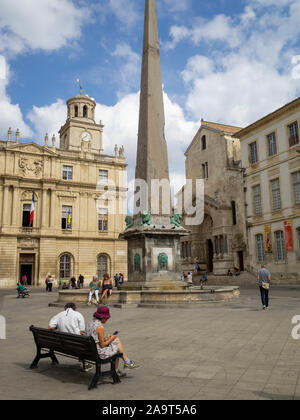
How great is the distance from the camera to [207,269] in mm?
35031

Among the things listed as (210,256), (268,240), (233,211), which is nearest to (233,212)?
(233,211)

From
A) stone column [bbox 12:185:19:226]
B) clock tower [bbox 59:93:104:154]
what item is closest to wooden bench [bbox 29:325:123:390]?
stone column [bbox 12:185:19:226]

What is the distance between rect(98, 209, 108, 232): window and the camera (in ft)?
129

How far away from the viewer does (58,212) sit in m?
37.5

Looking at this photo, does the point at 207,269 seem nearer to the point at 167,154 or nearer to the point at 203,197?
the point at 203,197

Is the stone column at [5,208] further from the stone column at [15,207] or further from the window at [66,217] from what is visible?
the window at [66,217]

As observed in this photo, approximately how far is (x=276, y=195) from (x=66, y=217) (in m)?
21.4

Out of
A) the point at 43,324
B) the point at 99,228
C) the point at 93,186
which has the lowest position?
the point at 43,324

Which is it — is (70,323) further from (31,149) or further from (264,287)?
(31,149)

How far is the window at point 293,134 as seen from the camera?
25355 mm

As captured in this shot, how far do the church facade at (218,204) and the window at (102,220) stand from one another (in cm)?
885

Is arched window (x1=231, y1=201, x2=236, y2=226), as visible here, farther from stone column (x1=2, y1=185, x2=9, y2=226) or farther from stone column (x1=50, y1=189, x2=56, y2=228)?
stone column (x1=2, y1=185, x2=9, y2=226)
